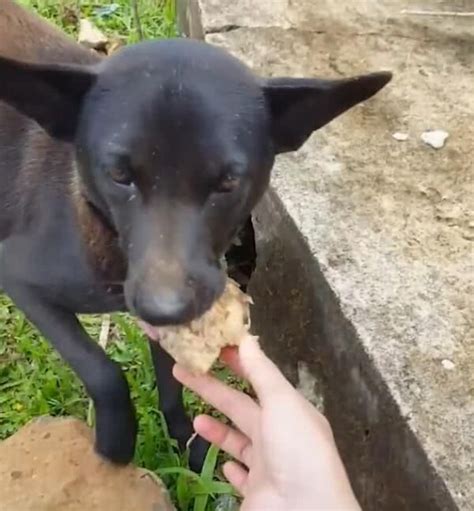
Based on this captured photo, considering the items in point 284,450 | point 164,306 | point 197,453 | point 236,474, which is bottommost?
point 197,453

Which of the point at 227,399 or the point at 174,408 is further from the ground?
the point at 227,399

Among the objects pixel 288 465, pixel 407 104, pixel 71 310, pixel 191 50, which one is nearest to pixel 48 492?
pixel 71 310

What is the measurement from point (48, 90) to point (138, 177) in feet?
0.84

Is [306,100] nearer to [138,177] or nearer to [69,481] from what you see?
[138,177]

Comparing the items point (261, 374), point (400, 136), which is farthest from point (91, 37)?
point (261, 374)

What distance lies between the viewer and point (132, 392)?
304cm

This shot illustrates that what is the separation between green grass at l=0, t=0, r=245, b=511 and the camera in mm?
2779

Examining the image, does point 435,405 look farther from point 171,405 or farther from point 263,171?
point 171,405

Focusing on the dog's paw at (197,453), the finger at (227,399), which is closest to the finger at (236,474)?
the finger at (227,399)

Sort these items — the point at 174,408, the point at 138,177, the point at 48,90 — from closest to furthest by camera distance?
the point at 138,177 < the point at 48,90 < the point at 174,408

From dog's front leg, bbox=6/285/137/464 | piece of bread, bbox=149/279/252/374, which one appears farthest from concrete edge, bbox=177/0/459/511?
dog's front leg, bbox=6/285/137/464

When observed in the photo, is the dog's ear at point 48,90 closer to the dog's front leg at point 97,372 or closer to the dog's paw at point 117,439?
the dog's front leg at point 97,372

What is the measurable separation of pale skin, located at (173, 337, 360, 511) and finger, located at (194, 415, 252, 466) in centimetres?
10

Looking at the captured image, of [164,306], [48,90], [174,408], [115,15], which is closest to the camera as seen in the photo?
[164,306]
